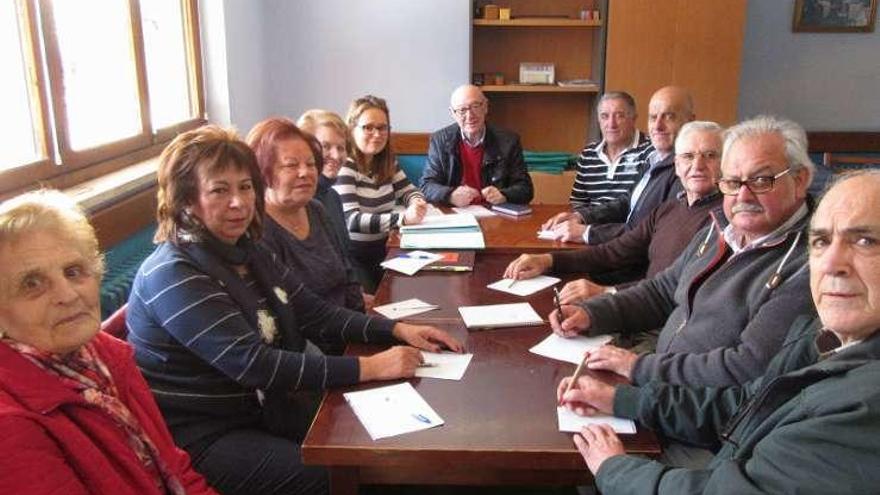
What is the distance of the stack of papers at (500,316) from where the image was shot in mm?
1850

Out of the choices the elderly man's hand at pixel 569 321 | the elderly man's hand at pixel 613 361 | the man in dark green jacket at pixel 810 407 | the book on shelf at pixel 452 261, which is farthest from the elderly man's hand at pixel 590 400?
the book on shelf at pixel 452 261

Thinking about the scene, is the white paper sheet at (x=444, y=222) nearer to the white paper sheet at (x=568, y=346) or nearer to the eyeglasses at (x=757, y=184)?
the white paper sheet at (x=568, y=346)

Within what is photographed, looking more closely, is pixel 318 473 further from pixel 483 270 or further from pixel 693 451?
pixel 483 270

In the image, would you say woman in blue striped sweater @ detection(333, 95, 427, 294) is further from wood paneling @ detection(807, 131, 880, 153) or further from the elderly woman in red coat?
wood paneling @ detection(807, 131, 880, 153)

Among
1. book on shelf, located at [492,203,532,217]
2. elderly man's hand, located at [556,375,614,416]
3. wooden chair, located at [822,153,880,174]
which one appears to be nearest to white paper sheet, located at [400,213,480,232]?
book on shelf, located at [492,203,532,217]

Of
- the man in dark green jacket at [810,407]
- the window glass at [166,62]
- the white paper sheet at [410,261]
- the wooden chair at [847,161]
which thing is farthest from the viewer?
the wooden chair at [847,161]

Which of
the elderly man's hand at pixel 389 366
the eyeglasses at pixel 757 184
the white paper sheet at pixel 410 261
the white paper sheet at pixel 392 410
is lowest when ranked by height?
the white paper sheet at pixel 410 261

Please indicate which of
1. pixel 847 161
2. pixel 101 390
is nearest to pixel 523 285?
pixel 101 390

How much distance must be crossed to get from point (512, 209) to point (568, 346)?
5.31 ft

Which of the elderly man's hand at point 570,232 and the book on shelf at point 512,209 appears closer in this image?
the elderly man's hand at point 570,232

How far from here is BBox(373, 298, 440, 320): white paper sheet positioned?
1.96 meters

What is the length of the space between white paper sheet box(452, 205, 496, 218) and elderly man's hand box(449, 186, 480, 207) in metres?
0.03

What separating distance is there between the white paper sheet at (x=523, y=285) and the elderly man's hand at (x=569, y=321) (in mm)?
295

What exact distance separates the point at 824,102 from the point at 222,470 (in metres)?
4.57
